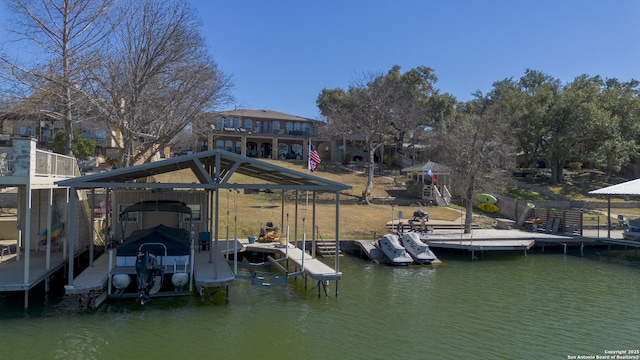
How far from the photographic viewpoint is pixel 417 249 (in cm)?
2070

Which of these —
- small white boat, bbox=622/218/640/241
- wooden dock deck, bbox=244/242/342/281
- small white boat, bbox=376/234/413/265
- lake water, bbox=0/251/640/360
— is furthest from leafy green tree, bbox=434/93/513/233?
wooden dock deck, bbox=244/242/342/281

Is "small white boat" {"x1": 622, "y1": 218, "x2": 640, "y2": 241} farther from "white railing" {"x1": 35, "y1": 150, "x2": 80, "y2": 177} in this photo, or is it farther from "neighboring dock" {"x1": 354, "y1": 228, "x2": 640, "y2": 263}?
"white railing" {"x1": 35, "y1": 150, "x2": 80, "y2": 177}

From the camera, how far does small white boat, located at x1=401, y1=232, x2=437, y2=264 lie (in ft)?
66.6

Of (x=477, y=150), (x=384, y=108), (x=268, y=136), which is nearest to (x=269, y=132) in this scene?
(x=268, y=136)

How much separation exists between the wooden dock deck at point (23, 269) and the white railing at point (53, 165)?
9.73 ft

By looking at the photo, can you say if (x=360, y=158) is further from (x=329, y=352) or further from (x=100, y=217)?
(x=329, y=352)

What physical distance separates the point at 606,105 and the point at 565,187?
9.38m

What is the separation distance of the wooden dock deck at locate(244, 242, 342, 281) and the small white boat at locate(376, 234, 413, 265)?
3647 mm

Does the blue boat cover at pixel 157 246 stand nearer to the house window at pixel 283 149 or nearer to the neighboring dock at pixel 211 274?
the neighboring dock at pixel 211 274

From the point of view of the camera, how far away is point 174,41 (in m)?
22.3

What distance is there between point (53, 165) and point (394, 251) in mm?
13932

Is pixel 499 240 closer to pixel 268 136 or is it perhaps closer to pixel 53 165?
pixel 53 165

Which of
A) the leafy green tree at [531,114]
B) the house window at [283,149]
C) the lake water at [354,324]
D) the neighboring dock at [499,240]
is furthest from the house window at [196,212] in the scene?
the house window at [283,149]

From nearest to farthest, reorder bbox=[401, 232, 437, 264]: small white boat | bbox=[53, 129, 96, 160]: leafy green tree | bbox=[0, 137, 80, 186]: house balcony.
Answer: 1. bbox=[0, 137, 80, 186]: house balcony
2. bbox=[401, 232, 437, 264]: small white boat
3. bbox=[53, 129, 96, 160]: leafy green tree
